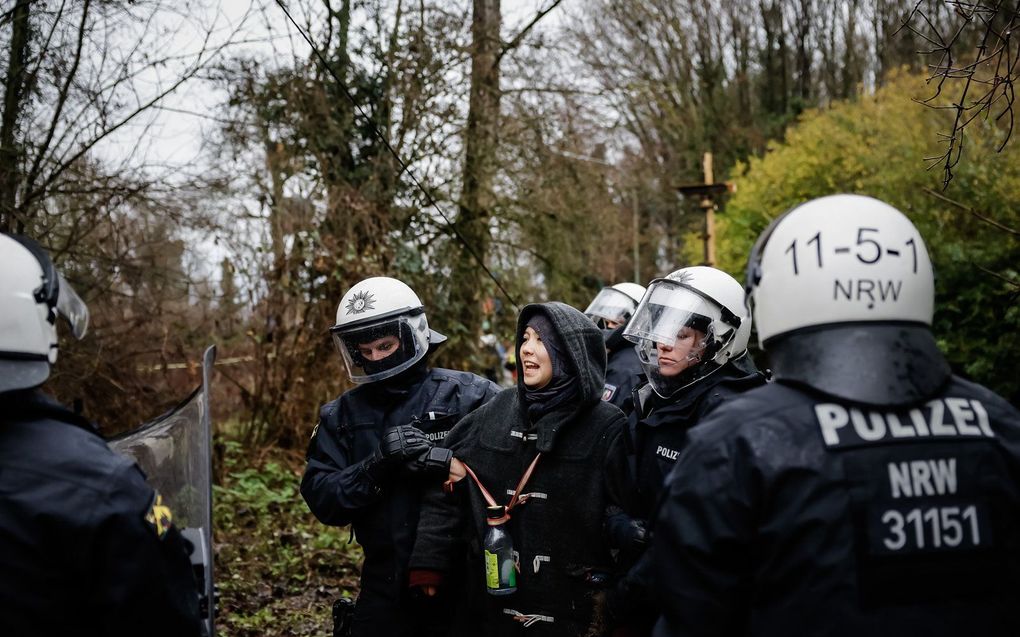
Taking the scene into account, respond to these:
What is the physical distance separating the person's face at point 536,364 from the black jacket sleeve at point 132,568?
1860mm

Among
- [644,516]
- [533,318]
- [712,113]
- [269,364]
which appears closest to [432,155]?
[269,364]

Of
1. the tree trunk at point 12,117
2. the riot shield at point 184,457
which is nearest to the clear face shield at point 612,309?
the tree trunk at point 12,117

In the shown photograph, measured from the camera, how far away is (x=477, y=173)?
11266 mm

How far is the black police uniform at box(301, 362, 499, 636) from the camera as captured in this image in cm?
389

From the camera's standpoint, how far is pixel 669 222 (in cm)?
3117

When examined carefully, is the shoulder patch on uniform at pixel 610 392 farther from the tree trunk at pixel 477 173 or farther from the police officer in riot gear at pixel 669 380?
the tree trunk at pixel 477 173

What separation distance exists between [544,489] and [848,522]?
5.87 feet

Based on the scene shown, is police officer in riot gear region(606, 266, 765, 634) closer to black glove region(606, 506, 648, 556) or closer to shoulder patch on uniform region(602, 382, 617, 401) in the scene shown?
black glove region(606, 506, 648, 556)

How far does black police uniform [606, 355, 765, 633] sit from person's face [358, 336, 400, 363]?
4.06ft

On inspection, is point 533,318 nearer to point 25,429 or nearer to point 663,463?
point 663,463

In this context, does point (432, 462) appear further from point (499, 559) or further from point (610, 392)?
point (610, 392)

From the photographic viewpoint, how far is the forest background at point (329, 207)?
6543 millimetres

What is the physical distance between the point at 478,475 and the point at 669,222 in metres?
28.4

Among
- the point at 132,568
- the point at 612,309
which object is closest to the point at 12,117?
the point at 612,309
